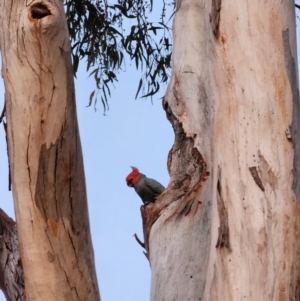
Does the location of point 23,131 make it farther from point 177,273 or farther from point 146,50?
point 146,50

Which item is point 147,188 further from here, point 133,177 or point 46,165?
point 46,165

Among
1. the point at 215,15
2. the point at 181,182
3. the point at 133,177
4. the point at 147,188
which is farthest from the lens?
the point at 133,177

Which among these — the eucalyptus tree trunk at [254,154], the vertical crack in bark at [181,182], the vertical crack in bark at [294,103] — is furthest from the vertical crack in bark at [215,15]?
the vertical crack in bark at [181,182]

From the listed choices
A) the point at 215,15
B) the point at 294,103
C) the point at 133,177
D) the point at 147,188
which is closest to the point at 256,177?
the point at 294,103

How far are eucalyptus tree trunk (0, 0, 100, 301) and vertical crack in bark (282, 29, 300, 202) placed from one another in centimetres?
56

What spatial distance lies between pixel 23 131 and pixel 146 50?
287 cm

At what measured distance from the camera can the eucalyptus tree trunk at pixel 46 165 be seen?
1.90 m

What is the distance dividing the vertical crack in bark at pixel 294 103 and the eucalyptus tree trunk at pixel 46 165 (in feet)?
1.85

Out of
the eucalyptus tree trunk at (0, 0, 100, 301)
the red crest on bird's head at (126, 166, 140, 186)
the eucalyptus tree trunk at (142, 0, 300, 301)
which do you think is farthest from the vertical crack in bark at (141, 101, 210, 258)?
the red crest on bird's head at (126, 166, 140, 186)

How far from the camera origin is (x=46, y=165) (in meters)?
1.92

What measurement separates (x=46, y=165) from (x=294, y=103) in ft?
2.20

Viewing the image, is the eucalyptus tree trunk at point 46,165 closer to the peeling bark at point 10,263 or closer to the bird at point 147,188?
the peeling bark at point 10,263

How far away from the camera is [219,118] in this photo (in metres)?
1.96

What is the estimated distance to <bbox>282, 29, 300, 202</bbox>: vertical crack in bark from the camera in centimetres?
184
